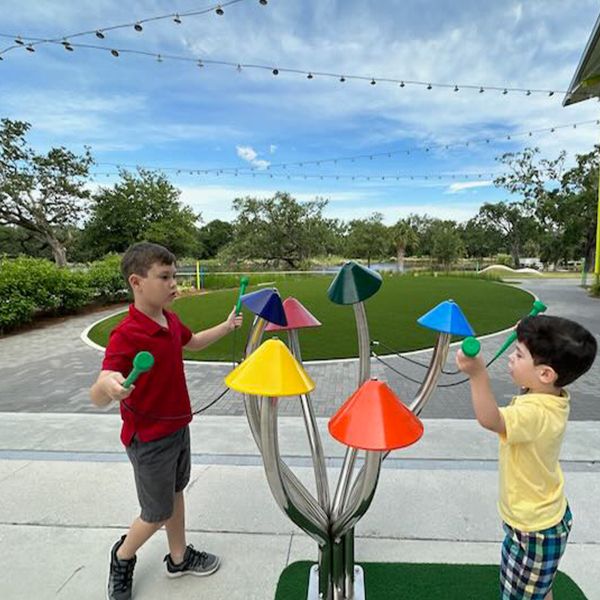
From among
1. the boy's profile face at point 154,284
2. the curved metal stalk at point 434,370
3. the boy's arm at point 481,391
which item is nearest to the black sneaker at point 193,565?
the curved metal stalk at point 434,370

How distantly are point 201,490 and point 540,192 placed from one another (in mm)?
26794

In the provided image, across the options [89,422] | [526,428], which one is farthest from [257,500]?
[89,422]

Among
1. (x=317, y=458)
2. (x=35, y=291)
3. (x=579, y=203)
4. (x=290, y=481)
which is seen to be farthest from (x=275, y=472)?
(x=579, y=203)

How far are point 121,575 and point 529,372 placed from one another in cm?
169

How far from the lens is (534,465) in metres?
1.27

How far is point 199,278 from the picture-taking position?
16.9 m

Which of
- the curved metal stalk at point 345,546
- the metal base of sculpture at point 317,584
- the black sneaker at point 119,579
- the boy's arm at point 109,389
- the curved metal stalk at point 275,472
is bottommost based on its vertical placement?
the metal base of sculpture at point 317,584

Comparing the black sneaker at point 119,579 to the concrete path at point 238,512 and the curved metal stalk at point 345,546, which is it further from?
the curved metal stalk at point 345,546

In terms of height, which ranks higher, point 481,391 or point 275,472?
point 481,391

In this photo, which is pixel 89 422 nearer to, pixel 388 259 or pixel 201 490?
pixel 201 490

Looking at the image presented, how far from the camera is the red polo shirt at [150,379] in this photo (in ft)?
4.85

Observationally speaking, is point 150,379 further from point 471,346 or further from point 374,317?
point 374,317

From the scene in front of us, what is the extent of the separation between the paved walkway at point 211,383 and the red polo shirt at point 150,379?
7.66 feet

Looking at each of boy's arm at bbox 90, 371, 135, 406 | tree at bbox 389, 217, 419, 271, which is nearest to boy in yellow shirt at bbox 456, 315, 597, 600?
boy's arm at bbox 90, 371, 135, 406
